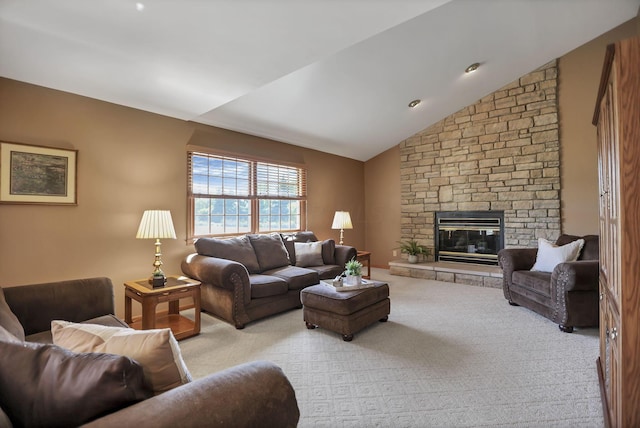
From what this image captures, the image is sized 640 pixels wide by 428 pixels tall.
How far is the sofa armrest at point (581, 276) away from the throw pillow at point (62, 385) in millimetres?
3568

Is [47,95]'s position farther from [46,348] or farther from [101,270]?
[46,348]

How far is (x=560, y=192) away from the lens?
464 centimetres

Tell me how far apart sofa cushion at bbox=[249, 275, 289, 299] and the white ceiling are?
6.41 feet

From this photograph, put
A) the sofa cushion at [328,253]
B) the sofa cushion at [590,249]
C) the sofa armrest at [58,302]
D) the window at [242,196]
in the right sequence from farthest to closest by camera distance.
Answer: the sofa cushion at [328,253] → the window at [242,196] → the sofa cushion at [590,249] → the sofa armrest at [58,302]

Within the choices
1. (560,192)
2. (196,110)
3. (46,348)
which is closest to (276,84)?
(196,110)

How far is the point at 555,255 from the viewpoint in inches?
142

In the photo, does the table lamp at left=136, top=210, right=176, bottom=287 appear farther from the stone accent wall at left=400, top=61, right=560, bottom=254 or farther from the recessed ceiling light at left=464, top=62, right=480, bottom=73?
the stone accent wall at left=400, top=61, right=560, bottom=254

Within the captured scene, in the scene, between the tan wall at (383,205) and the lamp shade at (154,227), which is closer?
the lamp shade at (154,227)

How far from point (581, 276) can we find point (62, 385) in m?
3.79

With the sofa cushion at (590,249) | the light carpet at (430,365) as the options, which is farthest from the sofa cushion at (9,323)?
the sofa cushion at (590,249)

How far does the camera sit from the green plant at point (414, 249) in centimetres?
576

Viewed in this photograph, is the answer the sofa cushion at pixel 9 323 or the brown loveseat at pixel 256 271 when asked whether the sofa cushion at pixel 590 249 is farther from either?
the sofa cushion at pixel 9 323

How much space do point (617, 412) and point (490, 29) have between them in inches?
148

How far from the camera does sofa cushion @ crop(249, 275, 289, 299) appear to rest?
3.34 meters
